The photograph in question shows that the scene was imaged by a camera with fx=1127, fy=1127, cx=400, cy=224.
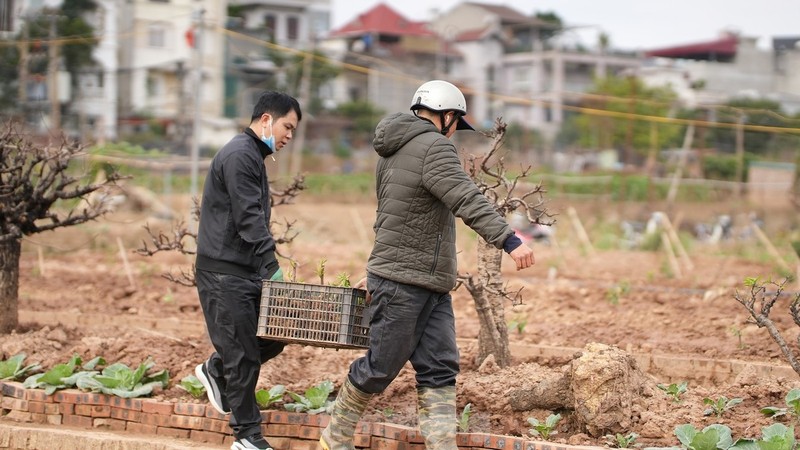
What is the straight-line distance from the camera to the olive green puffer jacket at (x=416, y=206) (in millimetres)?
5977

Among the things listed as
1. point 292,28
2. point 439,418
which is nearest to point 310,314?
point 439,418

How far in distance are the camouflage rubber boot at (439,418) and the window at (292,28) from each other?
62038mm

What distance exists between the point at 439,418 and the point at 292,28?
62678 millimetres

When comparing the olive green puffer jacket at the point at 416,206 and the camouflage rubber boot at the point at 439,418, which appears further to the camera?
the camouflage rubber boot at the point at 439,418

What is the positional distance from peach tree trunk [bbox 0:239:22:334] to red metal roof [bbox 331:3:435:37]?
59.7 m

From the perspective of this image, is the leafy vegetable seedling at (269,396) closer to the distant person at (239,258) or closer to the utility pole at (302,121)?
the distant person at (239,258)

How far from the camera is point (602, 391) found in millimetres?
6398

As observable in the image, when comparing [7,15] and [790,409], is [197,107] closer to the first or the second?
[790,409]

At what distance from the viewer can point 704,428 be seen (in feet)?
20.6

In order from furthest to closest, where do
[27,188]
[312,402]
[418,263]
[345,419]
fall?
[27,188] < [312,402] < [345,419] < [418,263]

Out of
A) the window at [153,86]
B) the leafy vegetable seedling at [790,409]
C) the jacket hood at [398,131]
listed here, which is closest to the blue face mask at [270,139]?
the jacket hood at [398,131]

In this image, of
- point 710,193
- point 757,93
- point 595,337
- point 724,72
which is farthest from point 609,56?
point 595,337

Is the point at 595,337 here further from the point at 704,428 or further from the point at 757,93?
the point at 757,93

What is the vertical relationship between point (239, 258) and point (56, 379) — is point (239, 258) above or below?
above
